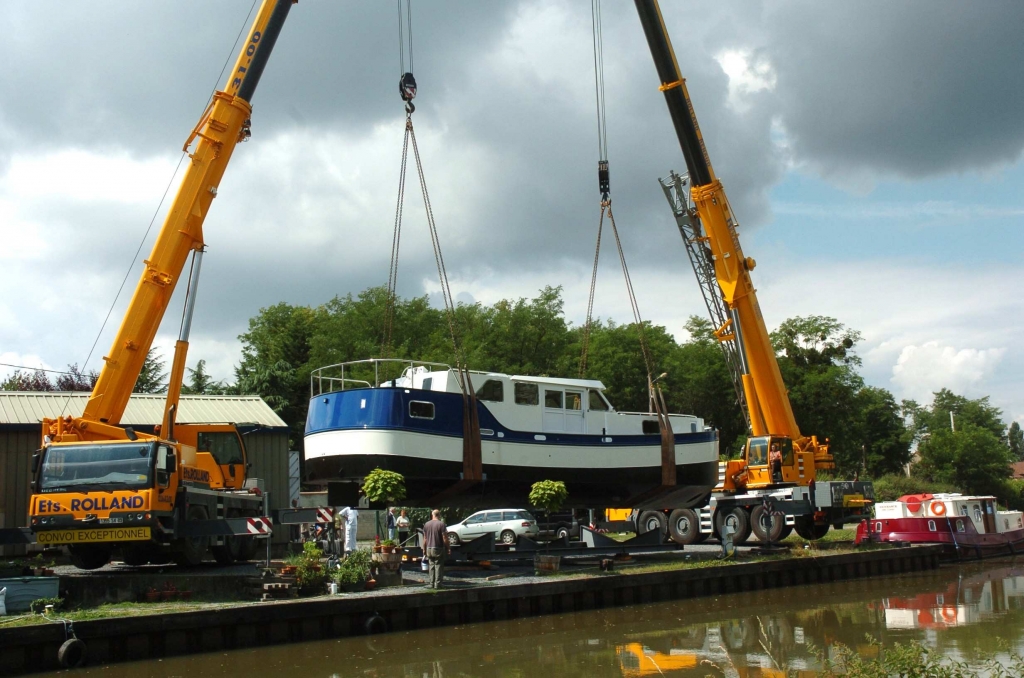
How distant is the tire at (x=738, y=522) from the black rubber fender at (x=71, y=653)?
1609 centimetres

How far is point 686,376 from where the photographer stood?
55.2m

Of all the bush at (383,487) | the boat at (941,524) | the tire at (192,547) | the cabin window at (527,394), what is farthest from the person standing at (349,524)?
the boat at (941,524)

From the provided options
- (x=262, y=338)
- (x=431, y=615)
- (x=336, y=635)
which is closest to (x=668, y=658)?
(x=431, y=615)

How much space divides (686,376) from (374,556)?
41.1 meters

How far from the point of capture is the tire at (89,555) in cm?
1630

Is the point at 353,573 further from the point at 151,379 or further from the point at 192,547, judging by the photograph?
the point at 151,379

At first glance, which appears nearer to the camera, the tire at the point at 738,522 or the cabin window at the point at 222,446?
the cabin window at the point at 222,446

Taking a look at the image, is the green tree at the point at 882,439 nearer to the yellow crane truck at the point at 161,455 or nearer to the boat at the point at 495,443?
the boat at the point at 495,443

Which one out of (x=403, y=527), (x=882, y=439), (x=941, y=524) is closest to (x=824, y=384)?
(x=882, y=439)

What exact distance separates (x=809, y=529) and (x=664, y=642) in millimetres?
11925

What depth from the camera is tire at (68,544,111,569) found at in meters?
16.3

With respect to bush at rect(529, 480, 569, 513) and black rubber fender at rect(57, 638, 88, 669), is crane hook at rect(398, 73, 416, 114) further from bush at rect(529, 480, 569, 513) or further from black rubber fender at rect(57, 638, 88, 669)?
black rubber fender at rect(57, 638, 88, 669)

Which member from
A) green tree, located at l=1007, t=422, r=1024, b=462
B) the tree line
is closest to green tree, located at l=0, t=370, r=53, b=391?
the tree line

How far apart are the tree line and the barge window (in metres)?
25.3
